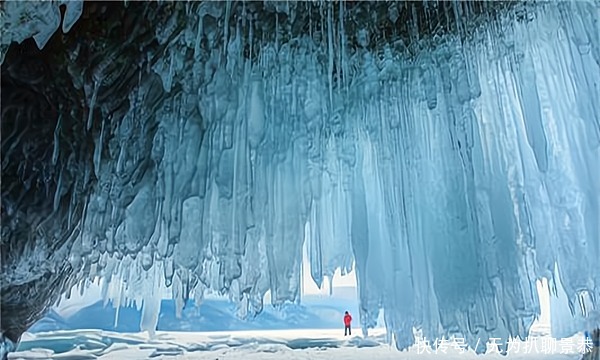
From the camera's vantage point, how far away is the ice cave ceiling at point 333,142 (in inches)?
106

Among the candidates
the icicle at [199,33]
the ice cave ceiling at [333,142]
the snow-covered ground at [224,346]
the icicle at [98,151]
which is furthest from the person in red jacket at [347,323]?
the icicle at [199,33]

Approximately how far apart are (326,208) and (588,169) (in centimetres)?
164

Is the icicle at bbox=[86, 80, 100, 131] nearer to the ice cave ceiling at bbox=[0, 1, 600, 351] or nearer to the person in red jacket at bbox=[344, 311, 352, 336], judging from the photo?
the ice cave ceiling at bbox=[0, 1, 600, 351]

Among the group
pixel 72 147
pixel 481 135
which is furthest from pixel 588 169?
pixel 72 147

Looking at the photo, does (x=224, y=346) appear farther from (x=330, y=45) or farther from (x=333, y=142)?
(x=330, y=45)

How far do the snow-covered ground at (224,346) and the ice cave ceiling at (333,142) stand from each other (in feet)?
8.41

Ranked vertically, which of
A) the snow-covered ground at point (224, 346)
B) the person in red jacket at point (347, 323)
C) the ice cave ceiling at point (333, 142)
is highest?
the ice cave ceiling at point (333, 142)

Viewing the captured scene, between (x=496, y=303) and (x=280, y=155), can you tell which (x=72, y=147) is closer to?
(x=280, y=155)

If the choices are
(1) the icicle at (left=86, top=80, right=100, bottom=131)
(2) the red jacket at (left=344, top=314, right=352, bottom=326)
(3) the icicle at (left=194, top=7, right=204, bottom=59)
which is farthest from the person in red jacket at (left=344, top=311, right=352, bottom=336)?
(3) the icicle at (left=194, top=7, right=204, bottom=59)

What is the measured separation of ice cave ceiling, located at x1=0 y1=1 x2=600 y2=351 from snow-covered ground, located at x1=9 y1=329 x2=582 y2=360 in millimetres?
2564

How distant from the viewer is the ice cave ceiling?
270 centimetres

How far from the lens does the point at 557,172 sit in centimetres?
288

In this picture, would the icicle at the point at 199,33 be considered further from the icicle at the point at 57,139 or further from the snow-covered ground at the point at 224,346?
Result: the snow-covered ground at the point at 224,346

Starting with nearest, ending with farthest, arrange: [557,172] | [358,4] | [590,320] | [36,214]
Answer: [358,4] → [557,172] → [36,214] → [590,320]
